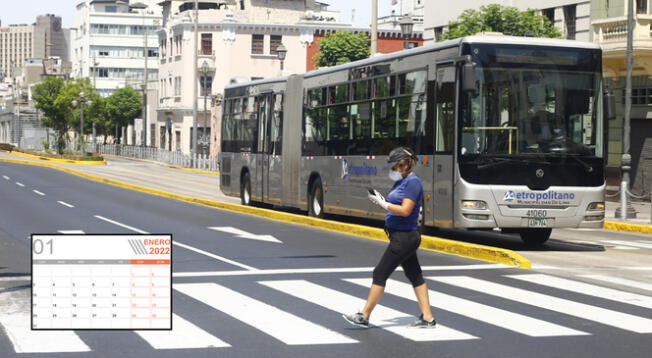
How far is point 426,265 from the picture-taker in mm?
17297

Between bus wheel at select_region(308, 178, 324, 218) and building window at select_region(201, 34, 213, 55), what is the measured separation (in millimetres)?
69092

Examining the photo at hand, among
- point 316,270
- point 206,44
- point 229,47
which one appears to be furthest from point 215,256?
A: point 206,44

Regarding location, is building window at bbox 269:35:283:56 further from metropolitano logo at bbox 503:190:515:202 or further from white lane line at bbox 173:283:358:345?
white lane line at bbox 173:283:358:345

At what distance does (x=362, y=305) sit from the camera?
42.4 ft

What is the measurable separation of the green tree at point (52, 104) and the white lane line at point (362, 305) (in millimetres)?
86094

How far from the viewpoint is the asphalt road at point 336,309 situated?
10.1m

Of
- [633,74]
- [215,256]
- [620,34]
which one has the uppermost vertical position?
[620,34]

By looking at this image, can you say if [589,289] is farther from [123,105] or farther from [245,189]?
[123,105]

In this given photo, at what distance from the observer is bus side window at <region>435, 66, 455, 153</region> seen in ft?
65.0

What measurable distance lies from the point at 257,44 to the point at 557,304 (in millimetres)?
83862

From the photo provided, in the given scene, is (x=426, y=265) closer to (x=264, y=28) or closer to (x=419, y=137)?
(x=419, y=137)

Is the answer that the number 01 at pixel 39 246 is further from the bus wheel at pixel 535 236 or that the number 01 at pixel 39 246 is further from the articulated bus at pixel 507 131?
the bus wheel at pixel 535 236

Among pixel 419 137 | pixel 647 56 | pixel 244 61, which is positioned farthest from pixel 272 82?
pixel 244 61
